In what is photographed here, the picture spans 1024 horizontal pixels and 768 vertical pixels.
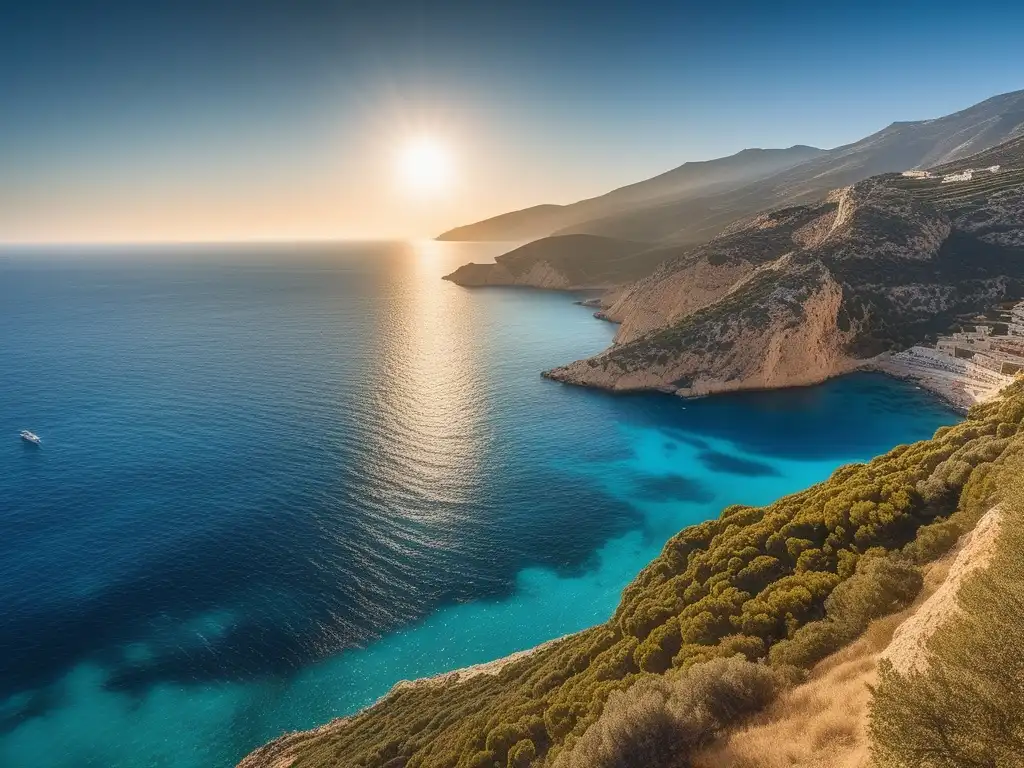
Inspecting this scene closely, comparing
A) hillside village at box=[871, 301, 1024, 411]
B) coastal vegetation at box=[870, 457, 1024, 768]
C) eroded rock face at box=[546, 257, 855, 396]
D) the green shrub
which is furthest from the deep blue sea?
coastal vegetation at box=[870, 457, 1024, 768]

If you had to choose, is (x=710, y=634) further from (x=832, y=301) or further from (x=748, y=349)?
(x=832, y=301)

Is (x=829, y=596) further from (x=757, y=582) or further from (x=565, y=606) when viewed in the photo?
(x=565, y=606)

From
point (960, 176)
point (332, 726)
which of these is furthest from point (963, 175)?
point (332, 726)

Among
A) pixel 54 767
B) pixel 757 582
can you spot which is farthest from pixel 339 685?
pixel 757 582

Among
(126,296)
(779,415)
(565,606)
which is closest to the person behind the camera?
(565,606)

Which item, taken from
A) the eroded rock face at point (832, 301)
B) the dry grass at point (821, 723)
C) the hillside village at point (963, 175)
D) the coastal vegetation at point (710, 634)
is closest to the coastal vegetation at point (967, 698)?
the dry grass at point (821, 723)

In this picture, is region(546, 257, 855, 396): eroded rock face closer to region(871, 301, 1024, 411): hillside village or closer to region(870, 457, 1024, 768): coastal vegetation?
region(871, 301, 1024, 411): hillside village
